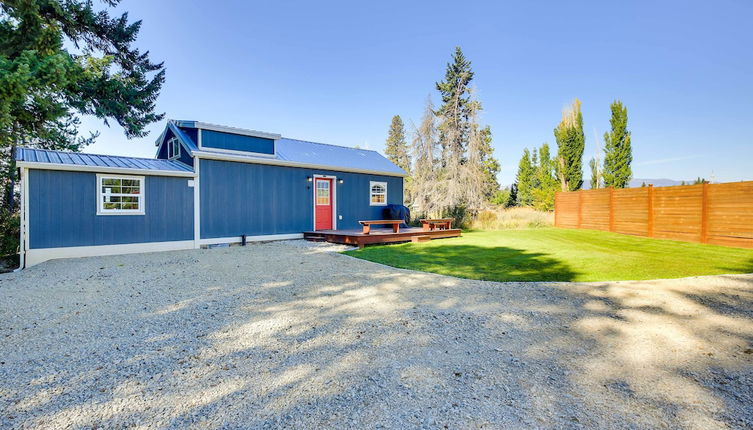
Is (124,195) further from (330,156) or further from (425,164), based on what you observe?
(425,164)

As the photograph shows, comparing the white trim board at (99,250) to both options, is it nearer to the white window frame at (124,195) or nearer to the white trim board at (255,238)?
the white trim board at (255,238)

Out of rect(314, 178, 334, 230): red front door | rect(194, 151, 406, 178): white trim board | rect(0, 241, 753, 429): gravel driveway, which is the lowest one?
rect(0, 241, 753, 429): gravel driveway

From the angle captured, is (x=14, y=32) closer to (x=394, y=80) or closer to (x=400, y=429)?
(x=400, y=429)

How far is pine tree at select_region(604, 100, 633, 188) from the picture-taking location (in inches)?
807

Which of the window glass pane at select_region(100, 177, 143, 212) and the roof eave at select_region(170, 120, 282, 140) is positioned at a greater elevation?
the roof eave at select_region(170, 120, 282, 140)

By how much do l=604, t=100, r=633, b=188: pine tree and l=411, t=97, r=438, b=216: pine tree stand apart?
11.6 metres

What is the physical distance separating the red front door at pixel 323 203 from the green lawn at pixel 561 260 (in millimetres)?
3215

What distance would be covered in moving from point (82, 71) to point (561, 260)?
43.3ft

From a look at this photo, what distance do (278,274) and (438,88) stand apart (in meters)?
21.9

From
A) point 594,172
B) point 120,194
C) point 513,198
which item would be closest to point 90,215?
point 120,194

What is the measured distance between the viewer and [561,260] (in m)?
7.22

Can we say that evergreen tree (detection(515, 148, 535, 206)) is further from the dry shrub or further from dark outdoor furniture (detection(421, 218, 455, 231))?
dark outdoor furniture (detection(421, 218, 455, 231))

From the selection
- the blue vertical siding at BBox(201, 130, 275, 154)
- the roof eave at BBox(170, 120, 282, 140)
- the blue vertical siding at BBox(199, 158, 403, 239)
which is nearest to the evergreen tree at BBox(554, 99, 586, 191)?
the blue vertical siding at BBox(199, 158, 403, 239)

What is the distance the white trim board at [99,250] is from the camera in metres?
7.75
